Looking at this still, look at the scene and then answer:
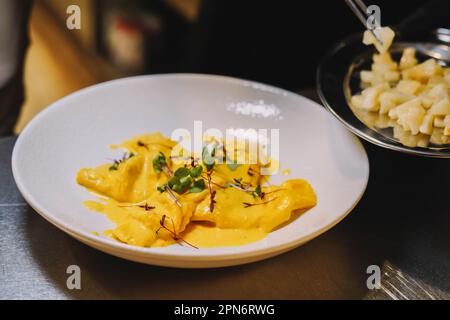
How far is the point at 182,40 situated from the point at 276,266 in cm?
190

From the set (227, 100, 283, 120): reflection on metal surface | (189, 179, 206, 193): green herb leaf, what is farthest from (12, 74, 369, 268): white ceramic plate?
(189, 179, 206, 193): green herb leaf

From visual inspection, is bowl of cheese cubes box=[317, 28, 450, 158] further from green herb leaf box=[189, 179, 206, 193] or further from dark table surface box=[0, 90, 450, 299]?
green herb leaf box=[189, 179, 206, 193]

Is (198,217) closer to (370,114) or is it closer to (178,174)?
(178,174)

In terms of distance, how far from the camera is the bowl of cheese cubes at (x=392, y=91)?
114 centimetres

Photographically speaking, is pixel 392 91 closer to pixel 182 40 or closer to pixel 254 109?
pixel 254 109

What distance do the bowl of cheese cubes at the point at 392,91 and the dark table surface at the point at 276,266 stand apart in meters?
0.17

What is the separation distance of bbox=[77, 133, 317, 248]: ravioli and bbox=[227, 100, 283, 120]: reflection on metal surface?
0.22m

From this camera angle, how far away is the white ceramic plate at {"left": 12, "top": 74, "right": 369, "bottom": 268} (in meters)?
0.95

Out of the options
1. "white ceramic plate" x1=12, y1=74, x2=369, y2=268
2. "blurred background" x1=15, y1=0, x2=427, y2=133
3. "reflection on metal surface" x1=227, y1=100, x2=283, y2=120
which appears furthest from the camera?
"blurred background" x1=15, y1=0, x2=427, y2=133

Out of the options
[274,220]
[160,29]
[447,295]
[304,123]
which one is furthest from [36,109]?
[447,295]

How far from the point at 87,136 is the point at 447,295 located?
0.81 m

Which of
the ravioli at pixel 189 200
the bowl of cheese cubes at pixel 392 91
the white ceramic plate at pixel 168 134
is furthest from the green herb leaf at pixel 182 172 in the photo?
the bowl of cheese cubes at pixel 392 91

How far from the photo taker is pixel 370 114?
1220 millimetres

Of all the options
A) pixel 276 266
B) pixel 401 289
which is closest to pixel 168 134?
pixel 276 266
